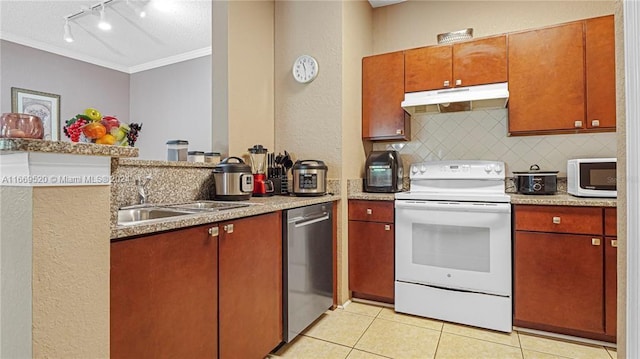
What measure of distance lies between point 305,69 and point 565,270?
2.38m

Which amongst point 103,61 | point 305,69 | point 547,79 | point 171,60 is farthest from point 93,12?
point 547,79

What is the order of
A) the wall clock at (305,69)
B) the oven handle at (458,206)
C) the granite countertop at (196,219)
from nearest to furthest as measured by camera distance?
the granite countertop at (196,219) < the oven handle at (458,206) < the wall clock at (305,69)

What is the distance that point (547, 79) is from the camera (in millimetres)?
2314

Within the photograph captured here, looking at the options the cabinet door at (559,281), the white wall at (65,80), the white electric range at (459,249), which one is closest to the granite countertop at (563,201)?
the white electric range at (459,249)

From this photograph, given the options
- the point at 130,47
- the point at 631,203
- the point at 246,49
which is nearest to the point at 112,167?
the point at 631,203

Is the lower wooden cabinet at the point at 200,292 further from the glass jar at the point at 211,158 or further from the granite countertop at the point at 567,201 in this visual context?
the granite countertop at the point at 567,201

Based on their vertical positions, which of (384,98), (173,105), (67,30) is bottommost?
(384,98)

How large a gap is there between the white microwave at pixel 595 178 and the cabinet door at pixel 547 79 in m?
0.32

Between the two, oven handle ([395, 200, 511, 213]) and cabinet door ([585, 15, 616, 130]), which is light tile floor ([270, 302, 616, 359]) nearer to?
oven handle ([395, 200, 511, 213])

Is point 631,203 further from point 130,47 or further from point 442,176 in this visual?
point 130,47

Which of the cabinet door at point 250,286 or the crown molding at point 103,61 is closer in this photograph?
the cabinet door at point 250,286

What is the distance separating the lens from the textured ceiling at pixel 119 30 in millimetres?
3334

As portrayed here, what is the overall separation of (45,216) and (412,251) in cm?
216

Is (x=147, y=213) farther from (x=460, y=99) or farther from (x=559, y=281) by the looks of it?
(x=559, y=281)
